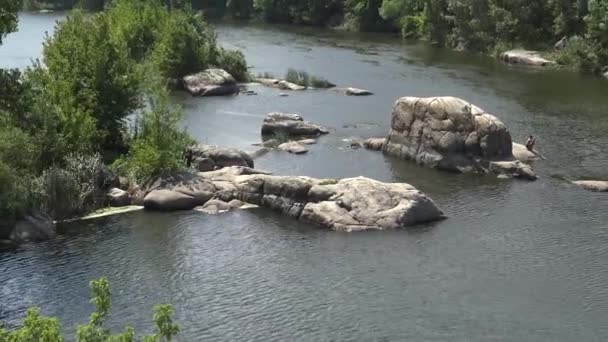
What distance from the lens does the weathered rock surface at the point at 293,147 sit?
56.5m

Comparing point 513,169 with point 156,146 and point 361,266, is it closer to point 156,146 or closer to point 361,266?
point 361,266

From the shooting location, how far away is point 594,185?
48.1 meters

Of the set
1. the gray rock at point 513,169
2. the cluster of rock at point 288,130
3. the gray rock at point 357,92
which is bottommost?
the gray rock at point 357,92

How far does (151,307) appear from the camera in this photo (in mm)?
32312

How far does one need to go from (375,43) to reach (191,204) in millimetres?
78038

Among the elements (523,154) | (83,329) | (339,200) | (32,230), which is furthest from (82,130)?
(83,329)

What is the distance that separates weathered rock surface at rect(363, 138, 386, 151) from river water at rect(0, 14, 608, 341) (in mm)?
1239

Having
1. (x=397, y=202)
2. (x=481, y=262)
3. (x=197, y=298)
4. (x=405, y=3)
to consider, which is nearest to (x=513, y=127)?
(x=397, y=202)

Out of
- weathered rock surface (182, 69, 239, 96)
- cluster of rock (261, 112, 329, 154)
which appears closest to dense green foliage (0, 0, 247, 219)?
cluster of rock (261, 112, 329, 154)

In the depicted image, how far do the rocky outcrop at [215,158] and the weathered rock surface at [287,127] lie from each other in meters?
10.3

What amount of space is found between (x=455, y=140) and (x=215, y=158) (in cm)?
1486

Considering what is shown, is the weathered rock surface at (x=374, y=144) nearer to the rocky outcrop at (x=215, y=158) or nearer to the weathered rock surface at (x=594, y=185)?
the rocky outcrop at (x=215, y=158)

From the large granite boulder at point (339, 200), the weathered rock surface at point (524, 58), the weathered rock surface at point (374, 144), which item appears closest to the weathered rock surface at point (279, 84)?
the weathered rock surface at point (374, 144)

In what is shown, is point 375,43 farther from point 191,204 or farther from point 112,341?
point 112,341
